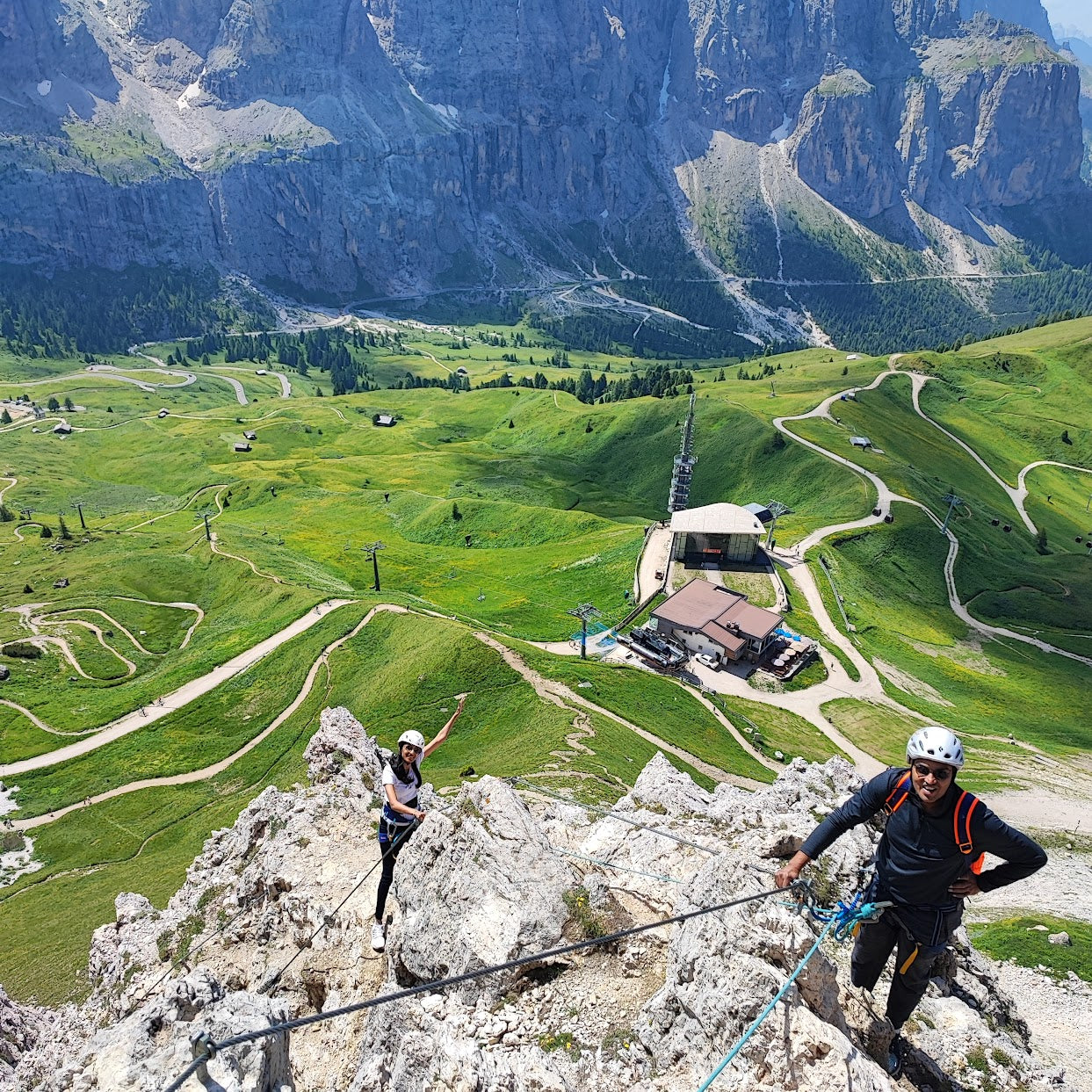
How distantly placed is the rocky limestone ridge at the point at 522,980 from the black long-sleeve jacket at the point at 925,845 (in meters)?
3.45

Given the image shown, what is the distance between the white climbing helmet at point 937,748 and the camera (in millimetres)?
10258

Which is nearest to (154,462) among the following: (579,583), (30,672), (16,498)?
(16,498)

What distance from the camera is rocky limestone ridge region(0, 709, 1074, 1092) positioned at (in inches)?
532

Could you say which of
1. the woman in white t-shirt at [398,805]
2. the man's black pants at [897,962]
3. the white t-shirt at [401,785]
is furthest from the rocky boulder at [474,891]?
the man's black pants at [897,962]

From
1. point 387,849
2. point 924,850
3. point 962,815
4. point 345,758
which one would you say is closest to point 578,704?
point 345,758

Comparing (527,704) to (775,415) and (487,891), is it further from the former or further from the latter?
(775,415)

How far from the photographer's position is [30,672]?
77500 millimetres

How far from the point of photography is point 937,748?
10359 millimetres

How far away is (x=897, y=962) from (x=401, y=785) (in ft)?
39.9

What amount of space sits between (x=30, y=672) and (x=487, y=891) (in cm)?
8480

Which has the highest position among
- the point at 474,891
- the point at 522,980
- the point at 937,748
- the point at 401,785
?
the point at 937,748

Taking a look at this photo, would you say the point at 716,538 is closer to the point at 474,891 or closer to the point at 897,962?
the point at 474,891

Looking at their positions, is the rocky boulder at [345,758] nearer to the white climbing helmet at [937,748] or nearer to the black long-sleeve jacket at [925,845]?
the black long-sleeve jacket at [925,845]

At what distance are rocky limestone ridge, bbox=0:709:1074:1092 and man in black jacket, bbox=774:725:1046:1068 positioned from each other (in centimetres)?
215
